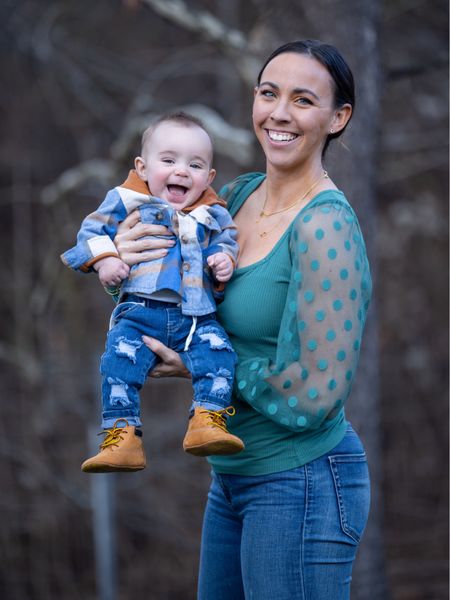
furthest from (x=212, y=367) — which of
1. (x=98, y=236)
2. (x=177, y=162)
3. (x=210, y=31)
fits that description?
(x=210, y=31)

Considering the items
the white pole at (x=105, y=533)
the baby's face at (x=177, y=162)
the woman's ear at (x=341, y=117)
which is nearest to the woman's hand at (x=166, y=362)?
the baby's face at (x=177, y=162)

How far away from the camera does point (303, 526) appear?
85.0 inches

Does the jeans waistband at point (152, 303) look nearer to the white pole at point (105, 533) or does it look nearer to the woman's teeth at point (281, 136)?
the woman's teeth at point (281, 136)

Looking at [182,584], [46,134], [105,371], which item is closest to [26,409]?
[182,584]

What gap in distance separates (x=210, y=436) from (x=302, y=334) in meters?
0.33

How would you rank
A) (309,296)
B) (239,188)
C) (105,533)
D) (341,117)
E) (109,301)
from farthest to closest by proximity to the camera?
(109,301)
(105,533)
(239,188)
(341,117)
(309,296)

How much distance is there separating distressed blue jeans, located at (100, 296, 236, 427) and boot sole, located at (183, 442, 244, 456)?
0.12m

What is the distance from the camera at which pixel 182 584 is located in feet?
21.4

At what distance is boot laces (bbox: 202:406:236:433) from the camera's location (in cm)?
222

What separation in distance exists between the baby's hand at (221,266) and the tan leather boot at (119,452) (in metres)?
0.45

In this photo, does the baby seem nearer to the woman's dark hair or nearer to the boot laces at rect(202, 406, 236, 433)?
the boot laces at rect(202, 406, 236, 433)

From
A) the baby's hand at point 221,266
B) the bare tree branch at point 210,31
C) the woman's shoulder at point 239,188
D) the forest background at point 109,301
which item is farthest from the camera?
the bare tree branch at point 210,31

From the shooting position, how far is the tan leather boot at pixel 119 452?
224 cm

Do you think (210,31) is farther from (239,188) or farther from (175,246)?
(175,246)
